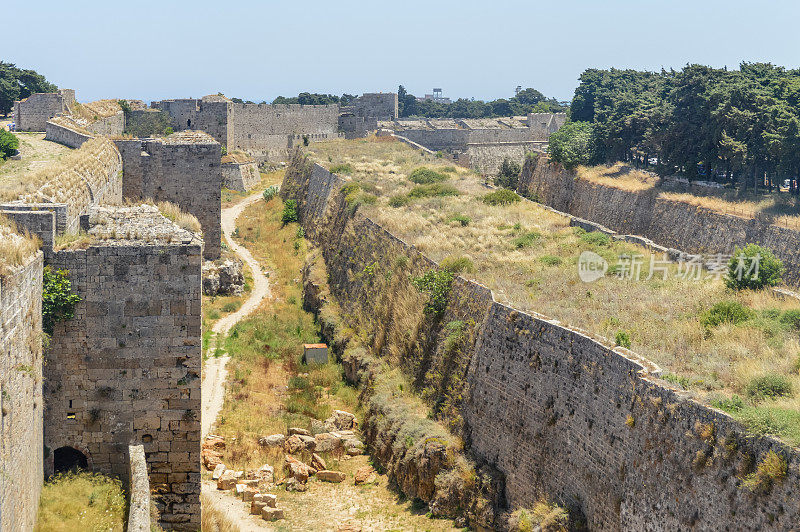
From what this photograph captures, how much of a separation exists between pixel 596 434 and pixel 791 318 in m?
4.87

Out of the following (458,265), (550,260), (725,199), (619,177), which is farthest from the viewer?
(619,177)

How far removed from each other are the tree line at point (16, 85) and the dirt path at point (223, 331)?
1479cm

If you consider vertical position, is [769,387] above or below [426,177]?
below

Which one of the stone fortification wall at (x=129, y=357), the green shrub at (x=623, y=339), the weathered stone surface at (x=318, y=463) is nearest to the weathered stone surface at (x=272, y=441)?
the weathered stone surface at (x=318, y=463)

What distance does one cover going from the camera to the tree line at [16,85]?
4991cm

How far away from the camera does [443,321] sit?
21391mm

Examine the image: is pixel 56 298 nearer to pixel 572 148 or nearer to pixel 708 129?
pixel 708 129

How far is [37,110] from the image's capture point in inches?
1444

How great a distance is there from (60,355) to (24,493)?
2875 millimetres

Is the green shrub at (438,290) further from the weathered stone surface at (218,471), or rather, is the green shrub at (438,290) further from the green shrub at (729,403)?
the green shrub at (729,403)

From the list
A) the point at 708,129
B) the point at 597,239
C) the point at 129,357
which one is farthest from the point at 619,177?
the point at 129,357

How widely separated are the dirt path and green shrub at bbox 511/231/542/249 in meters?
9.57

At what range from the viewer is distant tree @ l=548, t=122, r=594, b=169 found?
48.7 metres

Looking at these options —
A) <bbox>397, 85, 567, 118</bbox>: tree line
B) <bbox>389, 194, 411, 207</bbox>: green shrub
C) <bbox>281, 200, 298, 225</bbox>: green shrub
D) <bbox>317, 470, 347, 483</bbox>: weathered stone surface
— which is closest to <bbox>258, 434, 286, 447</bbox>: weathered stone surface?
<bbox>317, 470, 347, 483</bbox>: weathered stone surface
